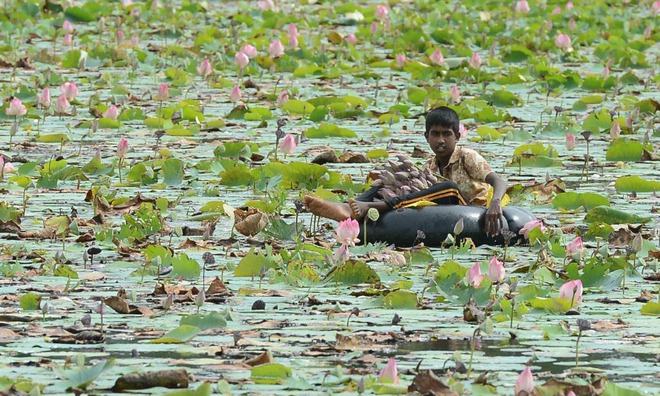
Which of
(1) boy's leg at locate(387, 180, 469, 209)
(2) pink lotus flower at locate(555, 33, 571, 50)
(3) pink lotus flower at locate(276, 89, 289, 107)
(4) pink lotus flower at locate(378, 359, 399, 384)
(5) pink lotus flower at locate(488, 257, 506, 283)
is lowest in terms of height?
(4) pink lotus flower at locate(378, 359, 399, 384)

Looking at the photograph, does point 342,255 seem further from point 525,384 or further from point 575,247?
point 525,384

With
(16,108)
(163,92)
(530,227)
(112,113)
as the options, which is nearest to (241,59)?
(163,92)

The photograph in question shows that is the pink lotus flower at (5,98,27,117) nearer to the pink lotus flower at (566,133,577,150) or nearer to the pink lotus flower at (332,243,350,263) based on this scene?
the pink lotus flower at (566,133,577,150)

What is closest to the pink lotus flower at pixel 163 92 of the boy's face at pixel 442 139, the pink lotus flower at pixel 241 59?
the pink lotus flower at pixel 241 59

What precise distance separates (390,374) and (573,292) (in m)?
1.49

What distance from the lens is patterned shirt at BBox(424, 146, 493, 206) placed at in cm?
871

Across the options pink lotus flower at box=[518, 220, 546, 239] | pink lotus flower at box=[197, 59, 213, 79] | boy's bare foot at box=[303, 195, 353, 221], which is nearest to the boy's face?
boy's bare foot at box=[303, 195, 353, 221]

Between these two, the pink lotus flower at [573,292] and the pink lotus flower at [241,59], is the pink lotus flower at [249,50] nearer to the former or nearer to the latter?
the pink lotus flower at [241,59]

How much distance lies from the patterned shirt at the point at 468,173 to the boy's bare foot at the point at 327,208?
2.73ft

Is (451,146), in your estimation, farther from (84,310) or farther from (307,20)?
(307,20)

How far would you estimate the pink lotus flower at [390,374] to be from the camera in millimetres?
4816

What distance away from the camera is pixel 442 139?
28.5 feet

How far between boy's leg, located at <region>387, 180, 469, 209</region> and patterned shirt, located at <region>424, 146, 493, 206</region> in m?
0.31

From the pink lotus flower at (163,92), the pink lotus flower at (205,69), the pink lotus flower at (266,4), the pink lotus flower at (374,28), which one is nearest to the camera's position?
the pink lotus flower at (163,92)
